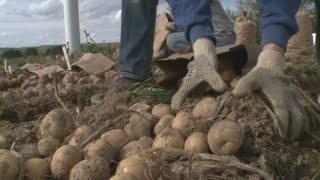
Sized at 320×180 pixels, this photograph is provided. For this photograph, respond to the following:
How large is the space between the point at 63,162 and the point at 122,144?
32 centimetres

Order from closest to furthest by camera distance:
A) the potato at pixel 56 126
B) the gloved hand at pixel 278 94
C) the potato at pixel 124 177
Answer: the potato at pixel 124 177, the gloved hand at pixel 278 94, the potato at pixel 56 126

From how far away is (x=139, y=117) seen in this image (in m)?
2.21

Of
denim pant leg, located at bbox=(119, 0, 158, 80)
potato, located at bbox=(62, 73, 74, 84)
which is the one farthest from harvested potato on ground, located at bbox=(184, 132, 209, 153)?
potato, located at bbox=(62, 73, 74, 84)

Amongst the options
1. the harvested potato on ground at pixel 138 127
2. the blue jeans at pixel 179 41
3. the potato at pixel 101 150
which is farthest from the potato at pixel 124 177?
the blue jeans at pixel 179 41

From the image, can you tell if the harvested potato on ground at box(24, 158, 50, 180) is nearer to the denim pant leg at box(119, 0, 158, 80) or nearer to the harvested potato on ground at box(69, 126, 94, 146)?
the harvested potato on ground at box(69, 126, 94, 146)

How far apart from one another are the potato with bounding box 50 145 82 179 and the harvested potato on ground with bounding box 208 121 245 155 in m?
0.58

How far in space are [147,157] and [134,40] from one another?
1968mm

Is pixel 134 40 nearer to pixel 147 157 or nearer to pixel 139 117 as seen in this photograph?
pixel 139 117

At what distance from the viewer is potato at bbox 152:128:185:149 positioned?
190 centimetres

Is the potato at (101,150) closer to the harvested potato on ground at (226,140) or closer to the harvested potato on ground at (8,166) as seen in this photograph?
the harvested potato on ground at (8,166)

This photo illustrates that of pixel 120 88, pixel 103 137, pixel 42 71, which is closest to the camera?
pixel 103 137

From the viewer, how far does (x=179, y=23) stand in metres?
2.79

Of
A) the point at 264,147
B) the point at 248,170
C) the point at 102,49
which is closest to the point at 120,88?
the point at 264,147

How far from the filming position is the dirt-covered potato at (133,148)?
6.29 feet
